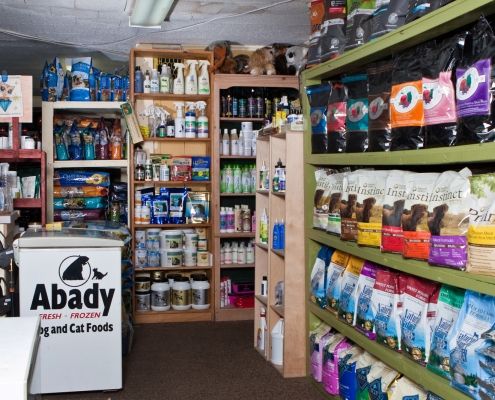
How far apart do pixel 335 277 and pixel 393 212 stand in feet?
2.91

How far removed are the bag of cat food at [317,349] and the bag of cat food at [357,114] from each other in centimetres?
122

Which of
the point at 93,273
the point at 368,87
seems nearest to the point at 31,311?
the point at 93,273

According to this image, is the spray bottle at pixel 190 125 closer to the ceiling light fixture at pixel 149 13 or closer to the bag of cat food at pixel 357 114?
the ceiling light fixture at pixel 149 13

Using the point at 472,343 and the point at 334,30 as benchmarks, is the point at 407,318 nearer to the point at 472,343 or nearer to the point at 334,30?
the point at 472,343

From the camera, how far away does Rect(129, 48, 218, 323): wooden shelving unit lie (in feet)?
19.3

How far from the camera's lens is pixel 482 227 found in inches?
91.4

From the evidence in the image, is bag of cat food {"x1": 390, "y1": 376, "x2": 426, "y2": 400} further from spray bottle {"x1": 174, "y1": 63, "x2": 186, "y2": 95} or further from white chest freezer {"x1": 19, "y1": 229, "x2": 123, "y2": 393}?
spray bottle {"x1": 174, "y1": 63, "x2": 186, "y2": 95}

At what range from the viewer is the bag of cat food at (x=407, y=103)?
2.79m

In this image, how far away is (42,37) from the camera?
248 inches

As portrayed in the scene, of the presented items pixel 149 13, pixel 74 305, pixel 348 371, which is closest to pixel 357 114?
pixel 348 371

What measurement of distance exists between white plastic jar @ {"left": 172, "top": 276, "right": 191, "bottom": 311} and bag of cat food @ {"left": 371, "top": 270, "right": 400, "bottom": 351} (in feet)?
9.93

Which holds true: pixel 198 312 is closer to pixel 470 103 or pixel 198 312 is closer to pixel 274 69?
pixel 274 69

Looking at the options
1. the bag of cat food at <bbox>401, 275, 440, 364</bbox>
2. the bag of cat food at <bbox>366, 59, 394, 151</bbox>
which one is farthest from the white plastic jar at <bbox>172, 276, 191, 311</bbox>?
the bag of cat food at <bbox>401, 275, 440, 364</bbox>

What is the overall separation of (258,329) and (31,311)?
1882mm
